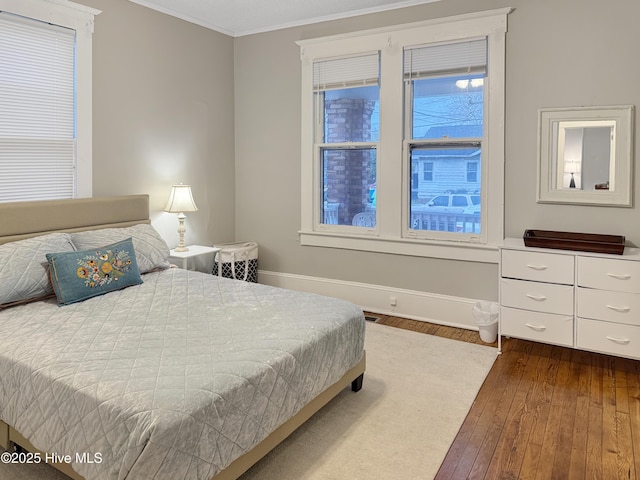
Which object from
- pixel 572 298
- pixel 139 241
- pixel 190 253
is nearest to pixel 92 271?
pixel 139 241

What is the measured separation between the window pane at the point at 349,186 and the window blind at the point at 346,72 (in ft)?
1.91

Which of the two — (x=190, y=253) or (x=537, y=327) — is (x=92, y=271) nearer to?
(x=190, y=253)

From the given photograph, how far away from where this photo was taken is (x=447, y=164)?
4.04 meters

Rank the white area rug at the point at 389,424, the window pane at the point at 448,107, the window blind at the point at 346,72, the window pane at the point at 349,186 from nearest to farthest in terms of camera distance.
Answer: the white area rug at the point at 389,424 → the window pane at the point at 448,107 → the window blind at the point at 346,72 → the window pane at the point at 349,186

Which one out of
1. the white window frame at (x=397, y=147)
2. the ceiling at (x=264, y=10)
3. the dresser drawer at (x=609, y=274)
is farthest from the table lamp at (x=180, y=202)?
the dresser drawer at (x=609, y=274)

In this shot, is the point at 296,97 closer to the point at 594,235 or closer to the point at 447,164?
the point at 447,164

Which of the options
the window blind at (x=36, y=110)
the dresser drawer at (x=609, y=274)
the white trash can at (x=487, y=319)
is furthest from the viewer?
the white trash can at (x=487, y=319)

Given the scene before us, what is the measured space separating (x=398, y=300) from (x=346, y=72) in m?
2.09

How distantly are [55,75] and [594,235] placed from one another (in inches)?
154

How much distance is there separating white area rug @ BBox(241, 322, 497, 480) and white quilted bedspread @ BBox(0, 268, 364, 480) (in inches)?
9.0

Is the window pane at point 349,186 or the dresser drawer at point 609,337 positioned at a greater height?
the window pane at point 349,186

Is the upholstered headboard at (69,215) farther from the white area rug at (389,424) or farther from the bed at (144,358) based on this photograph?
the white area rug at (389,424)

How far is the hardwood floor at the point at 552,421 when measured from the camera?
220 cm

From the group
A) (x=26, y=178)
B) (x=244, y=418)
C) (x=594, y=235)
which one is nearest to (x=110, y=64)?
(x=26, y=178)
